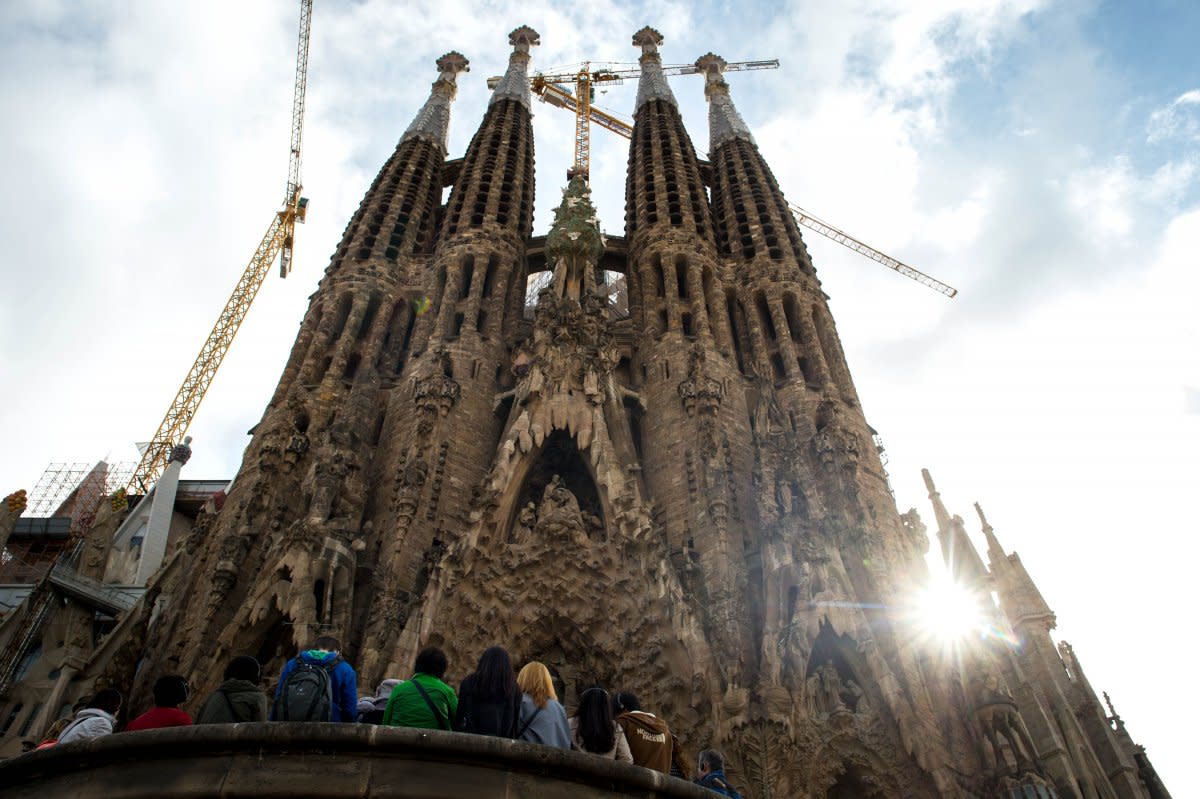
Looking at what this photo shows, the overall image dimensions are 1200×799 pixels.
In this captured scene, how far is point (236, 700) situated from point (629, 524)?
10335 millimetres

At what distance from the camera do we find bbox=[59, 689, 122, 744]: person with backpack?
5.65 meters

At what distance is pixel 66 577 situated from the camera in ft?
75.7

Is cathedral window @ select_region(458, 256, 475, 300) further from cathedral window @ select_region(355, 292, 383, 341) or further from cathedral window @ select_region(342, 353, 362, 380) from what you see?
cathedral window @ select_region(342, 353, 362, 380)

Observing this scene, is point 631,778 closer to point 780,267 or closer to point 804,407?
point 804,407

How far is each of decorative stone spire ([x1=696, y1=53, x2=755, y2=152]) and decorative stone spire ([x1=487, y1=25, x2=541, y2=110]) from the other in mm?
7364

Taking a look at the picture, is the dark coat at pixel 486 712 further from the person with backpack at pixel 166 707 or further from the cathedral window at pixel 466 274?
the cathedral window at pixel 466 274

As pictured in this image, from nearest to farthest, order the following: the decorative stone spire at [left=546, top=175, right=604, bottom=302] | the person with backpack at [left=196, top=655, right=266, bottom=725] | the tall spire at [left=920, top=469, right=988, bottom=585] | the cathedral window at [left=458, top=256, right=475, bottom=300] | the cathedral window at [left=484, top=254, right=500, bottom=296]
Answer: the person with backpack at [left=196, top=655, right=266, bottom=725]
the decorative stone spire at [left=546, top=175, right=604, bottom=302]
the cathedral window at [left=458, top=256, right=475, bottom=300]
the cathedral window at [left=484, top=254, right=500, bottom=296]
the tall spire at [left=920, top=469, right=988, bottom=585]

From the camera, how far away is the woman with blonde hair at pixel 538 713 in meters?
5.73

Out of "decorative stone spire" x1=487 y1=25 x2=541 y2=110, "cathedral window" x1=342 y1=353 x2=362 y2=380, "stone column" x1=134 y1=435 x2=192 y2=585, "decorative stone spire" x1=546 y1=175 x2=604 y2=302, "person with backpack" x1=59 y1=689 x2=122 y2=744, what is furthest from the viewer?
"decorative stone spire" x1=487 y1=25 x2=541 y2=110

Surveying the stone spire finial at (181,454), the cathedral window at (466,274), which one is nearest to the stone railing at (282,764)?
the cathedral window at (466,274)

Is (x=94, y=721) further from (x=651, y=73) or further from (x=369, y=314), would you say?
(x=651, y=73)

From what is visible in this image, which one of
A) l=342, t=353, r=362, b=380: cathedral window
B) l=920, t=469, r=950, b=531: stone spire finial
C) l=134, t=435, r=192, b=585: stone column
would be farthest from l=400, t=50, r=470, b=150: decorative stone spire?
l=920, t=469, r=950, b=531: stone spire finial

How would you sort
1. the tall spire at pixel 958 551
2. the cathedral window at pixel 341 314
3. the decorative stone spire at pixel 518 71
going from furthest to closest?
the decorative stone spire at pixel 518 71 < the tall spire at pixel 958 551 < the cathedral window at pixel 341 314

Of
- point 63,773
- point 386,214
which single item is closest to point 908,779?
point 63,773
